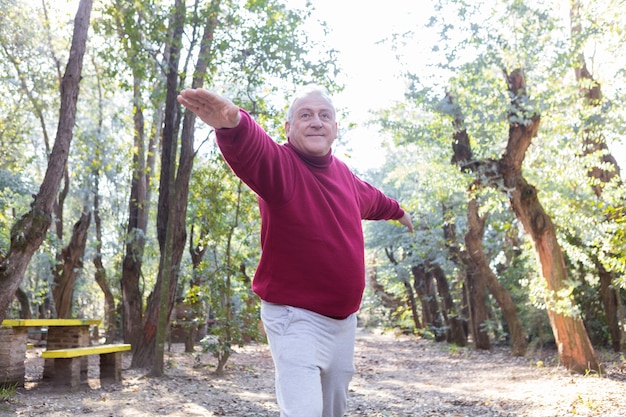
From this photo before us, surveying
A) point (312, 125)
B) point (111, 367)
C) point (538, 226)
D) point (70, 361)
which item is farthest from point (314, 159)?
point (538, 226)

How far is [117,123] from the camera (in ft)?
64.6

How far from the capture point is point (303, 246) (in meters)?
2.62

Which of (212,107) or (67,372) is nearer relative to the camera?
(212,107)

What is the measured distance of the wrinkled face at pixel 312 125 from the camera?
2826 millimetres

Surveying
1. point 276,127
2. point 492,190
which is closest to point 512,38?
point 492,190

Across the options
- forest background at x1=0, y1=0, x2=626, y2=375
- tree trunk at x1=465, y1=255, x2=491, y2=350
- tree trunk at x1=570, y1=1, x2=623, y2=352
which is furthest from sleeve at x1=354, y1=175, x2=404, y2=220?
tree trunk at x1=465, y1=255, x2=491, y2=350

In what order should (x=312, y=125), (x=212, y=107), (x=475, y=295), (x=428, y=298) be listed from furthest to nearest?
(x=428, y=298), (x=475, y=295), (x=312, y=125), (x=212, y=107)

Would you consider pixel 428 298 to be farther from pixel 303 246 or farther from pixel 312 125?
pixel 303 246

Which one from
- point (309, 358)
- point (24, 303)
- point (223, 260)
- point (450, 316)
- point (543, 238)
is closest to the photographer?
point (309, 358)

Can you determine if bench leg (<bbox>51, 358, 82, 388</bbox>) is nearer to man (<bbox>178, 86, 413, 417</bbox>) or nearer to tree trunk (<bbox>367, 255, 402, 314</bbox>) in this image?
man (<bbox>178, 86, 413, 417</bbox>)

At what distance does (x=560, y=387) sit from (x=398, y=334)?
19676 mm

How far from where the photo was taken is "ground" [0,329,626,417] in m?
6.97

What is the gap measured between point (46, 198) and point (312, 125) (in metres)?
5.47

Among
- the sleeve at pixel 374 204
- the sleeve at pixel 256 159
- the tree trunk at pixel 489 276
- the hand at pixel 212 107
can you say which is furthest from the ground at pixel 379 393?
the hand at pixel 212 107
